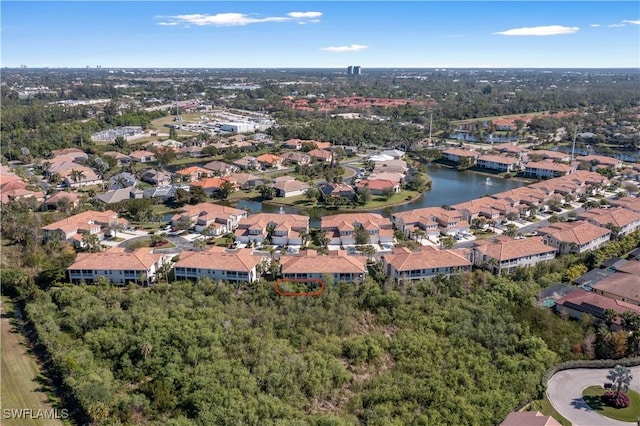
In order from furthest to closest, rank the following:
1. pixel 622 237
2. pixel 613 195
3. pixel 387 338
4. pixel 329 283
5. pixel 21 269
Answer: pixel 613 195, pixel 622 237, pixel 21 269, pixel 329 283, pixel 387 338

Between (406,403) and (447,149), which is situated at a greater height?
(447,149)

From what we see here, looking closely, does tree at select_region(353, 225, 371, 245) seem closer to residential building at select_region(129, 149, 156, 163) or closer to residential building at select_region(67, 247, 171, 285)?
residential building at select_region(67, 247, 171, 285)

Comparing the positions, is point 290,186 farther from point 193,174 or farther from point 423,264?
point 423,264

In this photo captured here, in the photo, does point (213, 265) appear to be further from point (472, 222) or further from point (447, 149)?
point (447, 149)

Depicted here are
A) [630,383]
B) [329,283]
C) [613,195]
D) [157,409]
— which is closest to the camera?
[157,409]

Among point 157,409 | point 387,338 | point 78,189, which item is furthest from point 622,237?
point 78,189

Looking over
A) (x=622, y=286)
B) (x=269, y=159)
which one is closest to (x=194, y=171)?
(x=269, y=159)

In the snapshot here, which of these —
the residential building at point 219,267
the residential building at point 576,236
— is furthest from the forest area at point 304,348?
the residential building at point 576,236

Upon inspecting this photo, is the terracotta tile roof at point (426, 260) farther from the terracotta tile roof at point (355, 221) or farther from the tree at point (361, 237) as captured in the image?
the terracotta tile roof at point (355, 221)
